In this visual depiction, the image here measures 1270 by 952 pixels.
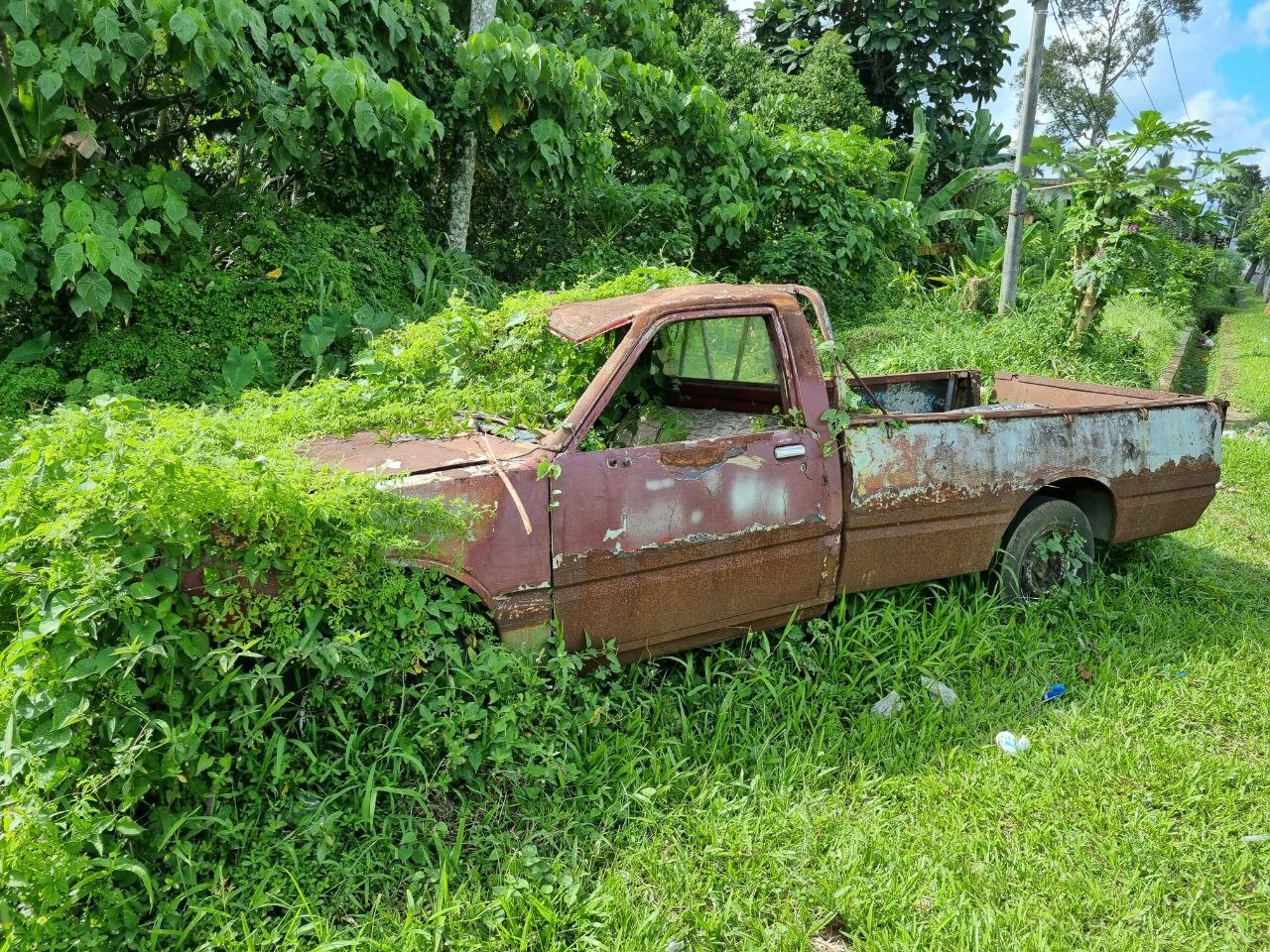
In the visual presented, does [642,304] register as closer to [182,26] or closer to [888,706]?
[888,706]

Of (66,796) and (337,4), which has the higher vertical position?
(337,4)

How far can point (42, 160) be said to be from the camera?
18.5 ft

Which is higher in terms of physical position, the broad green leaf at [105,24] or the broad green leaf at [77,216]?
the broad green leaf at [105,24]

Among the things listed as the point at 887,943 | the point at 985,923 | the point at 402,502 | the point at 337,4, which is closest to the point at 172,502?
the point at 402,502

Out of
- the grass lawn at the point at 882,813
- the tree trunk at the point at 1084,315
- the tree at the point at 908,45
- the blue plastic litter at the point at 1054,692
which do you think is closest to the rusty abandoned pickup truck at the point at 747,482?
the grass lawn at the point at 882,813

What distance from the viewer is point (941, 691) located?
4.03m

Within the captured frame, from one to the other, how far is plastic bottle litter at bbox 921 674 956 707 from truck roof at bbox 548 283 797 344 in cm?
182

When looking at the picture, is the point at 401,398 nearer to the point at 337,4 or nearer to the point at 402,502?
the point at 402,502

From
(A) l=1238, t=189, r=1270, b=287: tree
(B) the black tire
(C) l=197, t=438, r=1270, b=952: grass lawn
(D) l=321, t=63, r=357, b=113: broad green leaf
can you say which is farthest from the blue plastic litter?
(A) l=1238, t=189, r=1270, b=287: tree

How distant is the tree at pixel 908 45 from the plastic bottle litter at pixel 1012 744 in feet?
54.5

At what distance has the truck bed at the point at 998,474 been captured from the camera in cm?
408

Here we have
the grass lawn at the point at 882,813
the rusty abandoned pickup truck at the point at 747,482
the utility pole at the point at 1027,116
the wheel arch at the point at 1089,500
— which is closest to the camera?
the grass lawn at the point at 882,813

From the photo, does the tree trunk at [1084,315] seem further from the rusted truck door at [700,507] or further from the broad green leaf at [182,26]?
the broad green leaf at [182,26]

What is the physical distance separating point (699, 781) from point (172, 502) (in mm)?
2021
